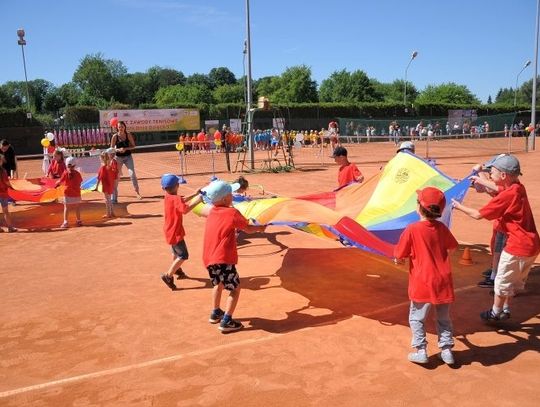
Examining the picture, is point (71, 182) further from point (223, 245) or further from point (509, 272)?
point (509, 272)

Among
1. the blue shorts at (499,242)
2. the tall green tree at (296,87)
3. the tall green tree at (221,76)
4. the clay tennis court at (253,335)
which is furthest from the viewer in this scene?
the tall green tree at (221,76)

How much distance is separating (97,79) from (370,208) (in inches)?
3309

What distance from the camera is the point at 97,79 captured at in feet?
267

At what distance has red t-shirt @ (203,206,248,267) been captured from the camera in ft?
15.5

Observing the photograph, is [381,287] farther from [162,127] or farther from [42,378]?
[162,127]

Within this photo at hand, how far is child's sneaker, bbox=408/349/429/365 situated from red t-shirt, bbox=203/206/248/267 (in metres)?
1.93

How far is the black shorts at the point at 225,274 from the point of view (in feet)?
15.7

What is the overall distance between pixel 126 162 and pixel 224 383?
9.90 m

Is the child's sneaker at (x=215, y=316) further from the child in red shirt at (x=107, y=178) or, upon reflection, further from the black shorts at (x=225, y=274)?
the child in red shirt at (x=107, y=178)

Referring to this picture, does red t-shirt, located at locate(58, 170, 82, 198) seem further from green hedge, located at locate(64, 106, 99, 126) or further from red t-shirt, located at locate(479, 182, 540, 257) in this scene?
green hedge, located at locate(64, 106, 99, 126)

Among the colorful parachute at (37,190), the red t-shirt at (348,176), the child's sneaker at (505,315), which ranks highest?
the red t-shirt at (348,176)

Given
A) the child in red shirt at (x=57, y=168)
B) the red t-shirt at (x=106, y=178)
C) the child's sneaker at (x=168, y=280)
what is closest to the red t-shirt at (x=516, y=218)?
the child's sneaker at (x=168, y=280)

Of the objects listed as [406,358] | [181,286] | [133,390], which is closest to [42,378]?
[133,390]

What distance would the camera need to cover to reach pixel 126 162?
41.6 ft
